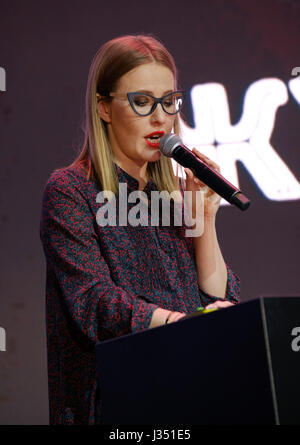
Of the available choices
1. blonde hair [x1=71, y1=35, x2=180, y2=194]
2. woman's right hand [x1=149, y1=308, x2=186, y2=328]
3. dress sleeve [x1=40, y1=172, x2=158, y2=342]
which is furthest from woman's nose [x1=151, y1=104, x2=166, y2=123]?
woman's right hand [x1=149, y1=308, x2=186, y2=328]

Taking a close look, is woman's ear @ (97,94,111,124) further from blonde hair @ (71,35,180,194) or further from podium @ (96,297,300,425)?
podium @ (96,297,300,425)

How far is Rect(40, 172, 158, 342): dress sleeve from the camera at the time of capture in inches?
53.1

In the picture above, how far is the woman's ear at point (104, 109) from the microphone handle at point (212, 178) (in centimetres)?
27

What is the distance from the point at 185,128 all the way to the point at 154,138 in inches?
46.5

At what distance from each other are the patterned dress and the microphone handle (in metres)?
0.21

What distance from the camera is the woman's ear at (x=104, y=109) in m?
1.73

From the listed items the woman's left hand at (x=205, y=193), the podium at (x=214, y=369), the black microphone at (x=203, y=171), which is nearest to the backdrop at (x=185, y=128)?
the woman's left hand at (x=205, y=193)

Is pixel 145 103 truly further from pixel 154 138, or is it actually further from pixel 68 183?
pixel 68 183

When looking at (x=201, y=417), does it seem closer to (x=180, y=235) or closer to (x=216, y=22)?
(x=180, y=235)

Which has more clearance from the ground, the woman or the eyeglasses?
the eyeglasses

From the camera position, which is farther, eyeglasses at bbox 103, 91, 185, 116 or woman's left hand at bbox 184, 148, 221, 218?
woman's left hand at bbox 184, 148, 221, 218

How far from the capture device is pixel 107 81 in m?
1.71

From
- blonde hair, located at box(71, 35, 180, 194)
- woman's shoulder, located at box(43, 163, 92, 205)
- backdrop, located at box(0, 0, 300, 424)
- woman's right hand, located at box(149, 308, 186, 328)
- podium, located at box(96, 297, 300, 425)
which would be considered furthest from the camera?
backdrop, located at box(0, 0, 300, 424)

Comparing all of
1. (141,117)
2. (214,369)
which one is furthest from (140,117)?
(214,369)
